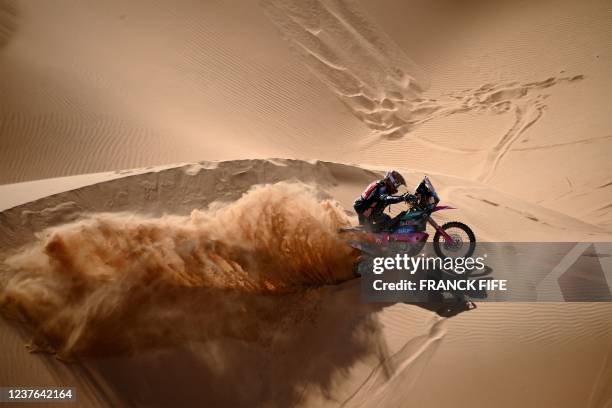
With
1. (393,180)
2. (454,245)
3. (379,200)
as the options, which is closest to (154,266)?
(379,200)

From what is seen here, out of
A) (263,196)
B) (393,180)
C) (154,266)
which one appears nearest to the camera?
(154,266)

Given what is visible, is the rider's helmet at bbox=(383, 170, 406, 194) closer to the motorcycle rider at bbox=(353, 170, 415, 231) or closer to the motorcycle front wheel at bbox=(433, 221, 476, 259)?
the motorcycle rider at bbox=(353, 170, 415, 231)

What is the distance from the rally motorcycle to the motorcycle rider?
2.4 inches

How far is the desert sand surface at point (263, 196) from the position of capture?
499 cm

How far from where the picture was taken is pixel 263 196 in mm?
5766

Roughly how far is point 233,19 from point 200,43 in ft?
5.12

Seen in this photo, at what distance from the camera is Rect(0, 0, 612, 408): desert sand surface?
16.4ft

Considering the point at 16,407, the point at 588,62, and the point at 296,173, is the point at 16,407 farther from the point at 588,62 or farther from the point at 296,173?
the point at 588,62

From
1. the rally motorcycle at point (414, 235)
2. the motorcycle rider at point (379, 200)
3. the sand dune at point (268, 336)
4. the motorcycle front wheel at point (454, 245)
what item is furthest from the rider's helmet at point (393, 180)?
the sand dune at point (268, 336)

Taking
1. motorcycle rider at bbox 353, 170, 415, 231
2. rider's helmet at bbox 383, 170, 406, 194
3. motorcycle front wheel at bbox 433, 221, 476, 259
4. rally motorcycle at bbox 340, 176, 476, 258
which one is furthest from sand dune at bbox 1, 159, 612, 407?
rider's helmet at bbox 383, 170, 406, 194

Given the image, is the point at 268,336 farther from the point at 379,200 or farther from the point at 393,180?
the point at 393,180

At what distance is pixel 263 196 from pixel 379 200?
54.1 inches

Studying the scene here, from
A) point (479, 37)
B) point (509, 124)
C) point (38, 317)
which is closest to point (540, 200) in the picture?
point (509, 124)

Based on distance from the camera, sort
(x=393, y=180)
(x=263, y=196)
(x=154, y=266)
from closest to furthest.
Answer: (x=154, y=266) < (x=393, y=180) < (x=263, y=196)
